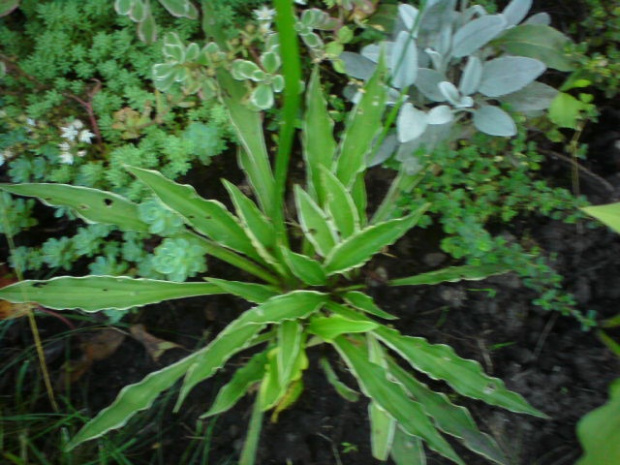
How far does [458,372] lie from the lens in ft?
4.11

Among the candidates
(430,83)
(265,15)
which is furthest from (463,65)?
(265,15)

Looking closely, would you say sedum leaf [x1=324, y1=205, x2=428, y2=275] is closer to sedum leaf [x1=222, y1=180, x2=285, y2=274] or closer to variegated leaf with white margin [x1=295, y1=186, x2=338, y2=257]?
variegated leaf with white margin [x1=295, y1=186, x2=338, y2=257]

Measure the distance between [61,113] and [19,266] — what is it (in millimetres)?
406

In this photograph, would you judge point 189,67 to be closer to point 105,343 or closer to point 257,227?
point 257,227

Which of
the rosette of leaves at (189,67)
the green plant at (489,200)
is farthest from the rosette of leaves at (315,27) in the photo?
the green plant at (489,200)

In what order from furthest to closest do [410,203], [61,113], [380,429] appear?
1. [61,113]
2. [410,203]
3. [380,429]

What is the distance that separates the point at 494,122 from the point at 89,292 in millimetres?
1006

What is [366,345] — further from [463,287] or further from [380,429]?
[463,287]

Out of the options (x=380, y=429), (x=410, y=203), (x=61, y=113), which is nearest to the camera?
(x=380, y=429)

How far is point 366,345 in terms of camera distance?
134cm

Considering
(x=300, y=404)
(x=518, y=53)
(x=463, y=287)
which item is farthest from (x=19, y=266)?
(x=518, y=53)

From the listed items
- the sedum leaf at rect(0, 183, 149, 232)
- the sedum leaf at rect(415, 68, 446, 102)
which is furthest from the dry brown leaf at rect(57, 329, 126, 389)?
the sedum leaf at rect(415, 68, 446, 102)

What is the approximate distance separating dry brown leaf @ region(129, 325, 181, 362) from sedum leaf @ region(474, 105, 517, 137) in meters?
0.94

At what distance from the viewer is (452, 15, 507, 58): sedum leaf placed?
1258 mm
